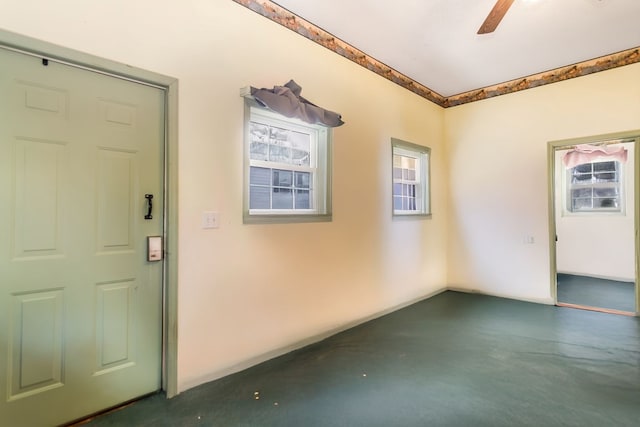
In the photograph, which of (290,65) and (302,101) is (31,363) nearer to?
(302,101)

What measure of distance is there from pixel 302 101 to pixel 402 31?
1367 mm

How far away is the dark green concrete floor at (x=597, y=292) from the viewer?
4309mm

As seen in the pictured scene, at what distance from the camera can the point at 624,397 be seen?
2.14m

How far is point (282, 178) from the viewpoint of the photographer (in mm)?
2998

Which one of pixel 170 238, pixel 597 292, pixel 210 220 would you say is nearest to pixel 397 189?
pixel 210 220

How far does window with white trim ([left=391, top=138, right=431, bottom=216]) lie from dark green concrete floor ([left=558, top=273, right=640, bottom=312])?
2.41m

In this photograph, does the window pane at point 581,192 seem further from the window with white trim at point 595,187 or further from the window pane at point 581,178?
the window pane at point 581,178

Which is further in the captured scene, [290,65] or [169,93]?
[290,65]

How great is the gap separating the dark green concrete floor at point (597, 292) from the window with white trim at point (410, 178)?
2.41m

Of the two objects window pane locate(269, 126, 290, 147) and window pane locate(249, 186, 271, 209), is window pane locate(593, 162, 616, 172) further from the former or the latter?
window pane locate(249, 186, 271, 209)

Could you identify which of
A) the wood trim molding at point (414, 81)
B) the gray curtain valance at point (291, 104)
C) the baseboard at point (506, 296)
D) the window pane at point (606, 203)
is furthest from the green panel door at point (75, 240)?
the window pane at point (606, 203)

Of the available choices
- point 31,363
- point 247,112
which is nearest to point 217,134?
point 247,112

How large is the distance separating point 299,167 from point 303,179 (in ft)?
0.48

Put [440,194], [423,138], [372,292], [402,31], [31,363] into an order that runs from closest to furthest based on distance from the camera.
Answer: [31,363] < [402,31] < [372,292] < [423,138] < [440,194]
